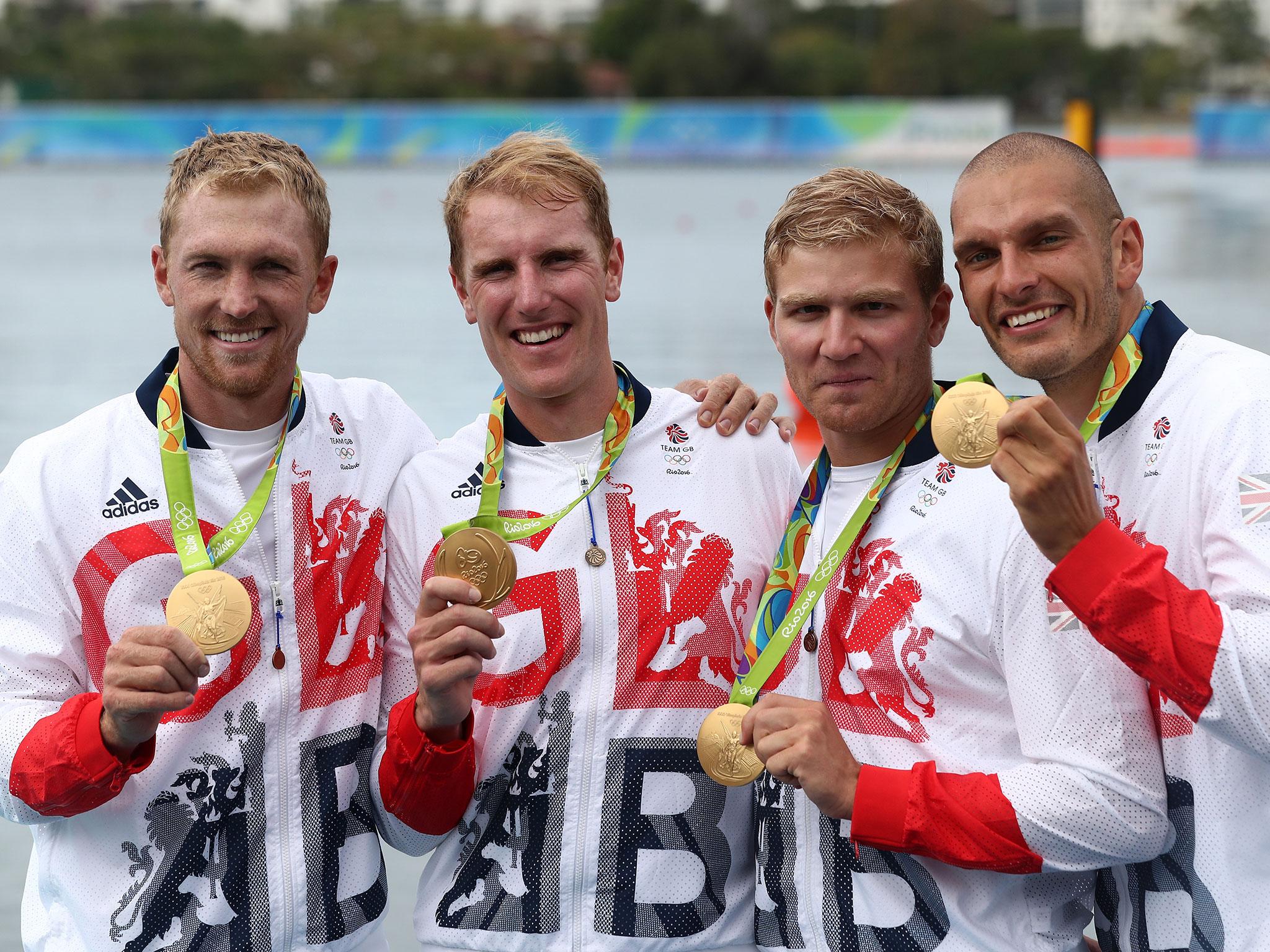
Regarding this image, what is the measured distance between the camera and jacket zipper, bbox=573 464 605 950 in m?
3.03

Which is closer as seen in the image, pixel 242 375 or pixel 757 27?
pixel 242 375

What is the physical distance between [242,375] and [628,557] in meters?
0.94

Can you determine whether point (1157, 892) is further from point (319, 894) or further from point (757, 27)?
point (757, 27)

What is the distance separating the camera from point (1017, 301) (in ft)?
9.73

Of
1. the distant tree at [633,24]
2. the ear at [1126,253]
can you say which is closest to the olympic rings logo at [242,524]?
the ear at [1126,253]

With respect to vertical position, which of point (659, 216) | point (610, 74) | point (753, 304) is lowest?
point (753, 304)

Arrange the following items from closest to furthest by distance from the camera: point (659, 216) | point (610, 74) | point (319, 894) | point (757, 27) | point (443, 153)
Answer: point (319, 894) → point (659, 216) → point (443, 153) → point (610, 74) → point (757, 27)

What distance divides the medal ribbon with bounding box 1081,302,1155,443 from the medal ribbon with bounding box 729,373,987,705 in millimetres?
342

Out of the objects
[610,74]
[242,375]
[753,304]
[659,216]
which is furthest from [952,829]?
[610,74]

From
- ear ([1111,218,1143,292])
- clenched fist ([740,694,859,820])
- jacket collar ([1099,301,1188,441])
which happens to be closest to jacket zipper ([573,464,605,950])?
clenched fist ([740,694,859,820])

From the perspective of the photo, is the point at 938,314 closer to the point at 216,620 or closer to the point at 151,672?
the point at 216,620

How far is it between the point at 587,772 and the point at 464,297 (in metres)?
1.10

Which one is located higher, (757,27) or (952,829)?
(757,27)

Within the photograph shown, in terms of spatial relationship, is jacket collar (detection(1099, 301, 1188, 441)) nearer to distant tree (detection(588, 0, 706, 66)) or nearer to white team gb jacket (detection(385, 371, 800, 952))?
white team gb jacket (detection(385, 371, 800, 952))
